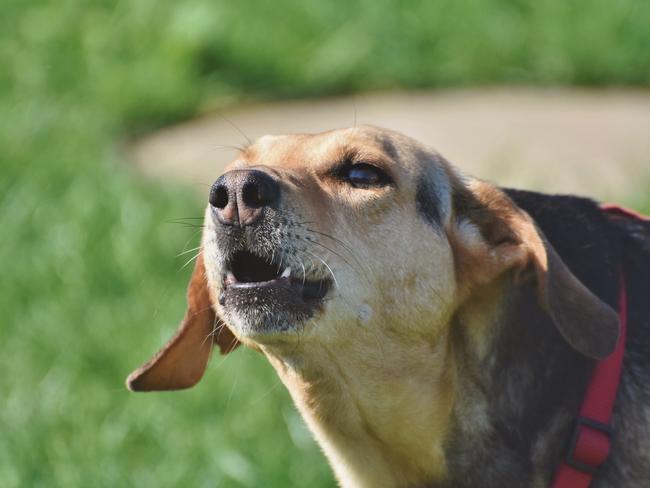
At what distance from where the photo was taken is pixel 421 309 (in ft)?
13.6

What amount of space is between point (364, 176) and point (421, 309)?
447 millimetres

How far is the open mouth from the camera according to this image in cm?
397

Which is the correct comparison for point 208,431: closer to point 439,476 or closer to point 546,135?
point 439,476

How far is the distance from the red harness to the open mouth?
2.80ft

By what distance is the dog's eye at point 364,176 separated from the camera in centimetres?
422

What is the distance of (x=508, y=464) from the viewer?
4.10 m

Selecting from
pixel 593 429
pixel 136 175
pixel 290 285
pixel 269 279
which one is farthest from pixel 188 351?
pixel 136 175

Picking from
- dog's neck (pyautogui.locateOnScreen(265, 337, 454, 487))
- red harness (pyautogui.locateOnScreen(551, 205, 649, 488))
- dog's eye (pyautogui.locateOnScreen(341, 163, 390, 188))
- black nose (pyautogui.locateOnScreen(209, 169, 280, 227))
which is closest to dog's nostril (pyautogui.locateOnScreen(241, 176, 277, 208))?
black nose (pyautogui.locateOnScreen(209, 169, 280, 227))

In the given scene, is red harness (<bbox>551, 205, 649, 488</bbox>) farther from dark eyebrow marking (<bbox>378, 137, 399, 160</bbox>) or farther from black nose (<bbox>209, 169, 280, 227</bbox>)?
black nose (<bbox>209, 169, 280, 227</bbox>)

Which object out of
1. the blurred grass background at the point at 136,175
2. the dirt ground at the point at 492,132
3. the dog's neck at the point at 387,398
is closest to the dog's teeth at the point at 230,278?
the dog's neck at the point at 387,398

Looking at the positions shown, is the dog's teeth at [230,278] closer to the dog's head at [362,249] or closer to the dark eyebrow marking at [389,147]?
the dog's head at [362,249]

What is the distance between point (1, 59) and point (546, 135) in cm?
396

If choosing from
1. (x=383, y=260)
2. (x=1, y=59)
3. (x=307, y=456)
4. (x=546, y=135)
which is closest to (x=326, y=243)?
(x=383, y=260)

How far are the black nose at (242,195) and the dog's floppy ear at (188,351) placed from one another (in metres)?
0.66
